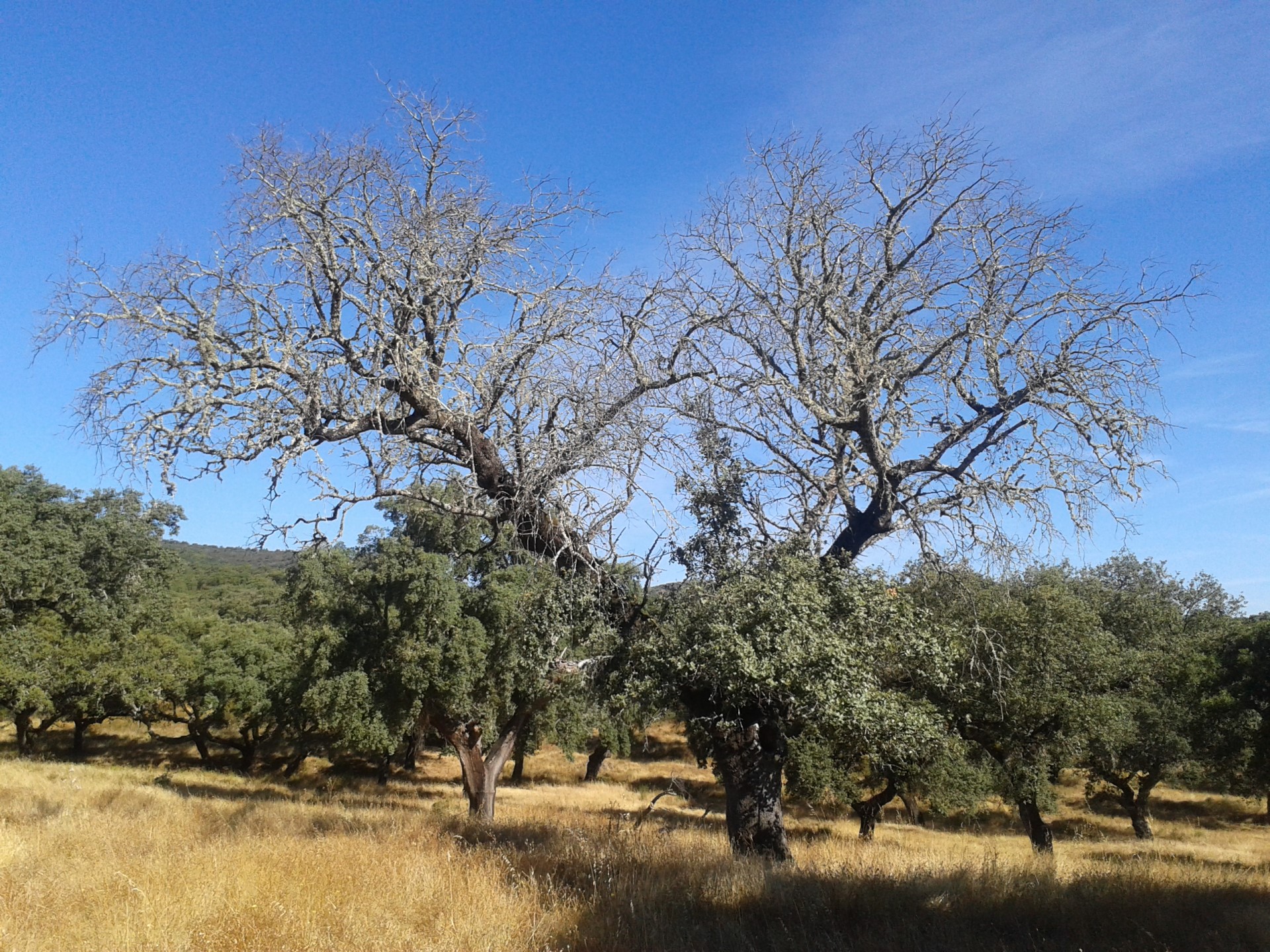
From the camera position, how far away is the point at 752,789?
8.69m

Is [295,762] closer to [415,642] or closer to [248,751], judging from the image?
[248,751]

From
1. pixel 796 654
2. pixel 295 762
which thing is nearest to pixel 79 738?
pixel 295 762

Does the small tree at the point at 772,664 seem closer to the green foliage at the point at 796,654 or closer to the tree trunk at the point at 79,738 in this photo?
the green foliage at the point at 796,654

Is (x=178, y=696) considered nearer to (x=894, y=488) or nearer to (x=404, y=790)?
(x=404, y=790)

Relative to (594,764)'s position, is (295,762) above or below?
below

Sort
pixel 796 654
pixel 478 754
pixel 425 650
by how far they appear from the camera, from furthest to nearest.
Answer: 1. pixel 478 754
2. pixel 425 650
3. pixel 796 654

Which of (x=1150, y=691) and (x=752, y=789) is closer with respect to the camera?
(x=752, y=789)

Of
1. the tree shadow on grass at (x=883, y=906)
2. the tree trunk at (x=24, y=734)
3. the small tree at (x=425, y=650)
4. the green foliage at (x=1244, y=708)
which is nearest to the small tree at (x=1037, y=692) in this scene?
the green foliage at (x=1244, y=708)

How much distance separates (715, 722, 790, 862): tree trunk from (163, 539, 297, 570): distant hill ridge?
4913 millimetres

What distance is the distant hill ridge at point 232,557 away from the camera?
7380 millimetres

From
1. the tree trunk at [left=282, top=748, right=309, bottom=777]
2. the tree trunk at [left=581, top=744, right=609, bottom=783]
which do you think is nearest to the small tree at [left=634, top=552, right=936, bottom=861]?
the tree trunk at [left=282, top=748, right=309, bottom=777]

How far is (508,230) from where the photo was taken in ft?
25.9

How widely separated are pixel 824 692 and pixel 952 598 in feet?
9.51

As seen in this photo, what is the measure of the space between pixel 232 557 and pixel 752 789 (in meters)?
83.7
